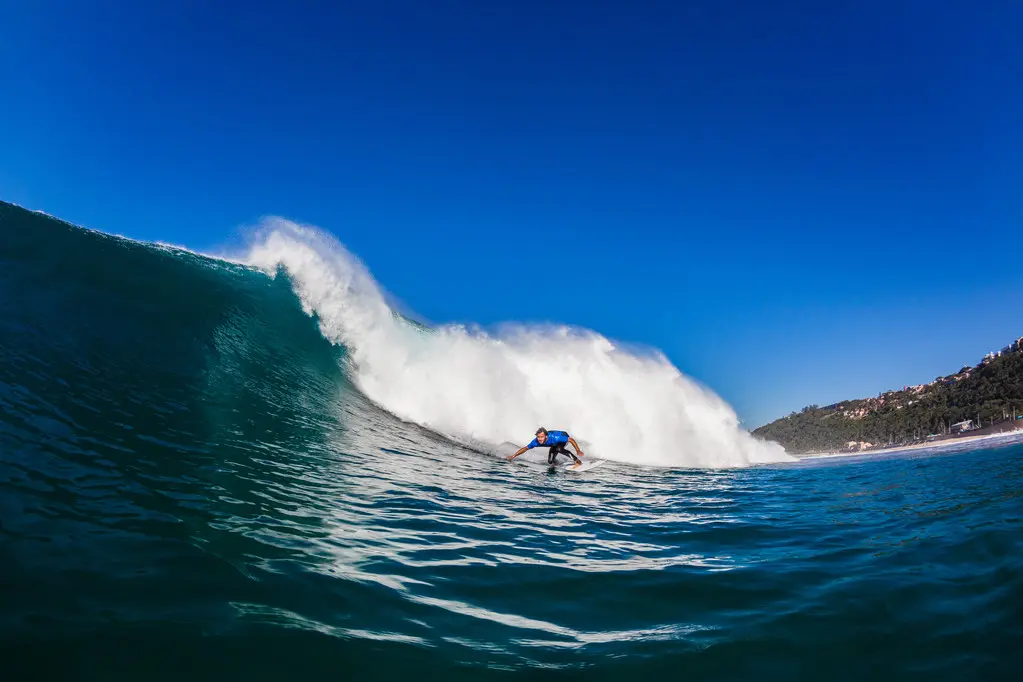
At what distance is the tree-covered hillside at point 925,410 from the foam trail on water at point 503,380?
8827 centimetres

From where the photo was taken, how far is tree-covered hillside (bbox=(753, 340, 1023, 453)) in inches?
3430

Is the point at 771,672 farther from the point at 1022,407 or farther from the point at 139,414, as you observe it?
the point at 1022,407

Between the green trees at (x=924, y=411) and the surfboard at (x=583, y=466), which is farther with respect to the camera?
the green trees at (x=924, y=411)

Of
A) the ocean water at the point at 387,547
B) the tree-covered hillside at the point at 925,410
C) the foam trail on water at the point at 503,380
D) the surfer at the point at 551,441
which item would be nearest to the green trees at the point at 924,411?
the tree-covered hillside at the point at 925,410

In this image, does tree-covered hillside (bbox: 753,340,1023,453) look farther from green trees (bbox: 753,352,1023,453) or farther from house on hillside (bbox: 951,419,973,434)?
house on hillside (bbox: 951,419,973,434)

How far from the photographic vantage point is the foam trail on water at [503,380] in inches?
682

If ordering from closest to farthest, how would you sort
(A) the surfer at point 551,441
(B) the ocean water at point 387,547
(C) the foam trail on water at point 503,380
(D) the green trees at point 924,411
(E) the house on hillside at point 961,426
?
(B) the ocean water at point 387,547, (A) the surfer at point 551,441, (C) the foam trail on water at point 503,380, (E) the house on hillside at point 961,426, (D) the green trees at point 924,411

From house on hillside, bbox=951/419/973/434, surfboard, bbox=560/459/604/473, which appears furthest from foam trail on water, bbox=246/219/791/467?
house on hillside, bbox=951/419/973/434

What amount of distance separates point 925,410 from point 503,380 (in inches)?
4772

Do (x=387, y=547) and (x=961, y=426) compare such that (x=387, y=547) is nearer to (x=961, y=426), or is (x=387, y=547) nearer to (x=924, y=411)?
(x=961, y=426)

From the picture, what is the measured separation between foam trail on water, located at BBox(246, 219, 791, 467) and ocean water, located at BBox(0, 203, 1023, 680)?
13.7 feet

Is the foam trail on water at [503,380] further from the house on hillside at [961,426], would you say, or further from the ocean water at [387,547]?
the house on hillside at [961,426]

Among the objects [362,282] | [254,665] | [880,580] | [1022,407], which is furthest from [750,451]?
[1022,407]

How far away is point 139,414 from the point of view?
24.7ft
